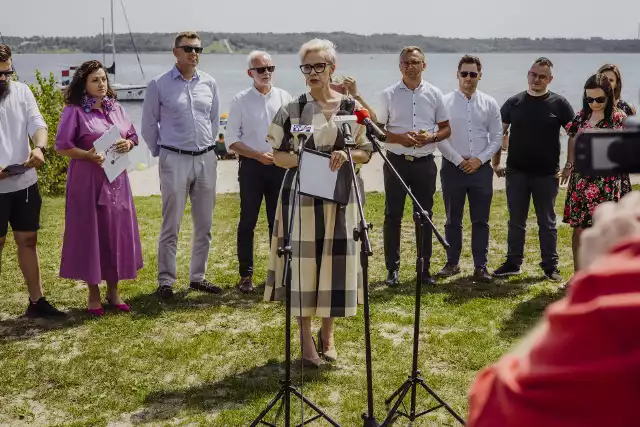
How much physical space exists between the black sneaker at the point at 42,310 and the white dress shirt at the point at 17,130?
0.93m

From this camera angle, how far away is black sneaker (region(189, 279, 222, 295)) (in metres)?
6.35

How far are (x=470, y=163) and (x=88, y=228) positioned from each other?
10.8ft

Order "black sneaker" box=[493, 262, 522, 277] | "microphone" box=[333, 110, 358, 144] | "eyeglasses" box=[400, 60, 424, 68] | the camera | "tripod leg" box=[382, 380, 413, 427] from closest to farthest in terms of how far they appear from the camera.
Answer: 1. the camera
2. "microphone" box=[333, 110, 358, 144]
3. "tripod leg" box=[382, 380, 413, 427]
4. "eyeglasses" box=[400, 60, 424, 68]
5. "black sneaker" box=[493, 262, 522, 277]

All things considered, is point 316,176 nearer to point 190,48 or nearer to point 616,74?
point 190,48

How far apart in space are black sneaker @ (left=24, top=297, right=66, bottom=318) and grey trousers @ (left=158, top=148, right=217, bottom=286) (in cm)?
90

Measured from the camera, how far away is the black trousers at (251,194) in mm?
6355

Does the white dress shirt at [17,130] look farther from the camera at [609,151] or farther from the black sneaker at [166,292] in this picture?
the camera at [609,151]

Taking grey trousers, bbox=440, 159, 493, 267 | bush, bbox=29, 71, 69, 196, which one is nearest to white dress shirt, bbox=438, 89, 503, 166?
grey trousers, bbox=440, 159, 493, 267

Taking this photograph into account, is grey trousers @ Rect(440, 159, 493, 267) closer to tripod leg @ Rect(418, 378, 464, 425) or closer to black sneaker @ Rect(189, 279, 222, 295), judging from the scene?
black sneaker @ Rect(189, 279, 222, 295)

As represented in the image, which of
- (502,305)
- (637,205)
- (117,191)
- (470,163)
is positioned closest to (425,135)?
(470,163)

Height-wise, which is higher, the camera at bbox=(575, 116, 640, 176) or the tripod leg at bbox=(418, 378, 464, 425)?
the camera at bbox=(575, 116, 640, 176)

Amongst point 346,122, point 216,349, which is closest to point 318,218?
point 346,122

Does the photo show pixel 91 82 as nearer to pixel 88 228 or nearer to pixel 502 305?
pixel 88 228

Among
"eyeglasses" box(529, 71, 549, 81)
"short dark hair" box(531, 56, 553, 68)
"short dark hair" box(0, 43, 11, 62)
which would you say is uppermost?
"short dark hair" box(531, 56, 553, 68)
